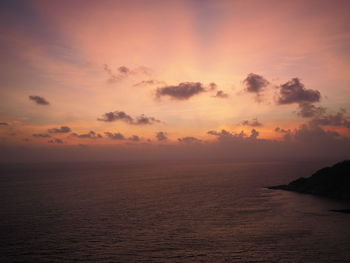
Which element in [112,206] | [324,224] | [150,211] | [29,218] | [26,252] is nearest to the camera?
[26,252]

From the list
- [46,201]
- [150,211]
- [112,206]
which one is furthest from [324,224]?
[46,201]

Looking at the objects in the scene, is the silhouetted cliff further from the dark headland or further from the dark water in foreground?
the dark water in foreground

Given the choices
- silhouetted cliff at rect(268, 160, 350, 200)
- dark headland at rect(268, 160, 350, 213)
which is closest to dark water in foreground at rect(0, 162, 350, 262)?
dark headland at rect(268, 160, 350, 213)

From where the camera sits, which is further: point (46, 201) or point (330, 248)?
point (46, 201)

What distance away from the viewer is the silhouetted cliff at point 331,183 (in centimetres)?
9661

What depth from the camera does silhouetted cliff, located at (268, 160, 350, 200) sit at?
317ft

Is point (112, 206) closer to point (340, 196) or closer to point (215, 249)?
point (215, 249)

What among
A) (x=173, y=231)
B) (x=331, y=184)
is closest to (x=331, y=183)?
(x=331, y=184)

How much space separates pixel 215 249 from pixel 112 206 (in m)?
46.8

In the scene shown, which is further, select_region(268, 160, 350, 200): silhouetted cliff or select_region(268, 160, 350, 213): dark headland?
select_region(268, 160, 350, 200): silhouetted cliff

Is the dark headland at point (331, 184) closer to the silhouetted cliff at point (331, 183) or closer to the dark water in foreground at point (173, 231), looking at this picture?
the silhouetted cliff at point (331, 183)

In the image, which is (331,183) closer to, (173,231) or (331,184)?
(331,184)

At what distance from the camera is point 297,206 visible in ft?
268

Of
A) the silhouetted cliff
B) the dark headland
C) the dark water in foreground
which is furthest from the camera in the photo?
the silhouetted cliff
